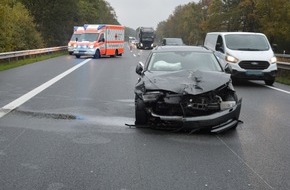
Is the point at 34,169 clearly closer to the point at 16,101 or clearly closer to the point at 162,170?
the point at 162,170

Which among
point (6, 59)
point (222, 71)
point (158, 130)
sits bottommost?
point (6, 59)

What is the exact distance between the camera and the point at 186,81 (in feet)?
24.2

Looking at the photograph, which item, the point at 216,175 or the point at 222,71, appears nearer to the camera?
the point at 216,175

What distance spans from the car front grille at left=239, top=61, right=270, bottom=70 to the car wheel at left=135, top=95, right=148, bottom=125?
26.7 ft

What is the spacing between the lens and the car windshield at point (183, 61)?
865 cm

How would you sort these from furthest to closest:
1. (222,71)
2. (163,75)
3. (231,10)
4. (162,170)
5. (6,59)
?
(231,10), (6,59), (222,71), (163,75), (162,170)

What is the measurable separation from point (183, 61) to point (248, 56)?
6632mm

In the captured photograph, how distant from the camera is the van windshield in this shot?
1573 cm

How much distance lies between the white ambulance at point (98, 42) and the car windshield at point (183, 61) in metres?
24.6

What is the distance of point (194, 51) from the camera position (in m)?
9.20

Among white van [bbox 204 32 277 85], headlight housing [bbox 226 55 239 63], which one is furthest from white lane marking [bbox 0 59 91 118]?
→ white van [bbox 204 32 277 85]

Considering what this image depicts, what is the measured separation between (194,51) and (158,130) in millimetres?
2574

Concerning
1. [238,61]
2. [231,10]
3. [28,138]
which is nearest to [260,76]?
[238,61]

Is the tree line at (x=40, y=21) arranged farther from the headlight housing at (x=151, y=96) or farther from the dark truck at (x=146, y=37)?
the headlight housing at (x=151, y=96)
